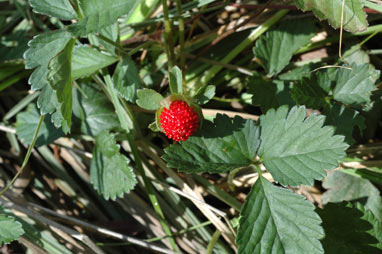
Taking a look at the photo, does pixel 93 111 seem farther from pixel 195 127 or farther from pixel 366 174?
pixel 366 174

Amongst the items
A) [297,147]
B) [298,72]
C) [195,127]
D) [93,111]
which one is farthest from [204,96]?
[93,111]

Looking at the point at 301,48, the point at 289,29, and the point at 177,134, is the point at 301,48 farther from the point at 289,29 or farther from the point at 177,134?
the point at 177,134

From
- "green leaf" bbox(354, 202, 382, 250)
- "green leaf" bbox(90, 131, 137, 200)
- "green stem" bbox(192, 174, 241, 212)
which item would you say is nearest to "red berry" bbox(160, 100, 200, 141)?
"green leaf" bbox(90, 131, 137, 200)

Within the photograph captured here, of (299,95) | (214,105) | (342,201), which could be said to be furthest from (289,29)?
(342,201)

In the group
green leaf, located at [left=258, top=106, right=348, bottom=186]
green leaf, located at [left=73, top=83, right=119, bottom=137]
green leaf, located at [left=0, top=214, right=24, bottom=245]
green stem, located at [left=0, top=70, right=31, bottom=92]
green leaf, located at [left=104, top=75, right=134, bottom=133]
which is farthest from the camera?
green stem, located at [left=0, top=70, right=31, bottom=92]

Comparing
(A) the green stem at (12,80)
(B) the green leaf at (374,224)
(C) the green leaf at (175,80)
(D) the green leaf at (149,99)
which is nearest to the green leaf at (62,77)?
(D) the green leaf at (149,99)

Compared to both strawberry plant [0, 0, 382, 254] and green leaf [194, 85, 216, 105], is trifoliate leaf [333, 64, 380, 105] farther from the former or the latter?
green leaf [194, 85, 216, 105]

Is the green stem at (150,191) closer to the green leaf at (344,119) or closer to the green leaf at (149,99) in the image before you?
the green leaf at (149,99)
